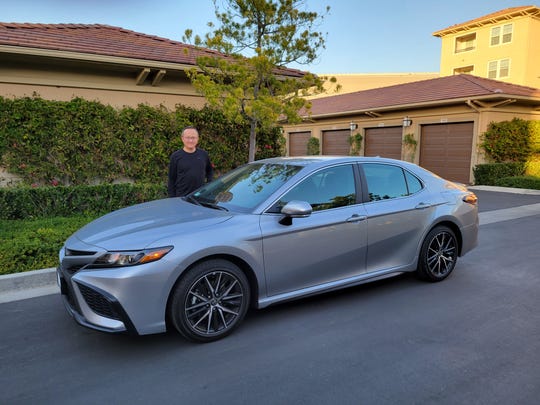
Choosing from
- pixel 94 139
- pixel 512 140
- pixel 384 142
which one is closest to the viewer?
pixel 94 139

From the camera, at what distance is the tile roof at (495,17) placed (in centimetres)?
2694

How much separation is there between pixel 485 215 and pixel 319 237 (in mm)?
6871

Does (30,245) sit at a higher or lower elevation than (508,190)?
higher

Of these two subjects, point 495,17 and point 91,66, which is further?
point 495,17

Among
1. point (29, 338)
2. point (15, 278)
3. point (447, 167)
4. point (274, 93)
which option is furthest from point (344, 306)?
point (447, 167)

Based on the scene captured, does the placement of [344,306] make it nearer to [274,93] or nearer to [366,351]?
[366,351]

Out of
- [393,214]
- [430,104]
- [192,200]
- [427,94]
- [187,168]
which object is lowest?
[393,214]

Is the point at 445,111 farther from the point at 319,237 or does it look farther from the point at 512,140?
the point at 319,237

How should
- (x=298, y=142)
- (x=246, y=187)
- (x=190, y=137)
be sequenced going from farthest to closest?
(x=298, y=142) < (x=190, y=137) < (x=246, y=187)

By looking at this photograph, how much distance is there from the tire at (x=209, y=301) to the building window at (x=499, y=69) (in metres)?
31.8

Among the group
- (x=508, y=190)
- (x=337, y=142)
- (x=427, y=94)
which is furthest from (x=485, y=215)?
(x=337, y=142)

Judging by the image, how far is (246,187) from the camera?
4.15m

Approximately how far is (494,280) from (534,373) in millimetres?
2177

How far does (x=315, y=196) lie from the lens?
13.0 ft
